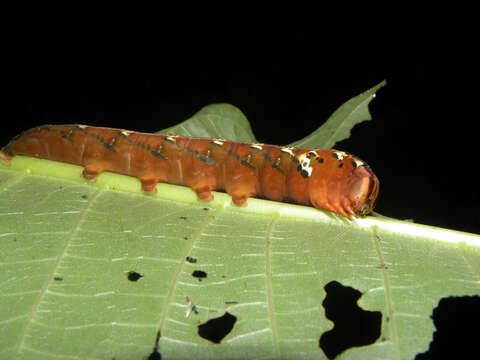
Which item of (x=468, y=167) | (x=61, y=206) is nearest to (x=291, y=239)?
(x=61, y=206)

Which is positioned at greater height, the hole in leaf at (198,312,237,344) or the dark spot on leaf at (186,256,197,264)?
the dark spot on leaf at (186,256,197,264)

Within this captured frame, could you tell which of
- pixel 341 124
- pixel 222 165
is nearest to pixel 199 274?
pixel 222 165

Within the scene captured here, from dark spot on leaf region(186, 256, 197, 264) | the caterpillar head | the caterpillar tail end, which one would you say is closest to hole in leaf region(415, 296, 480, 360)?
the caterpillar head

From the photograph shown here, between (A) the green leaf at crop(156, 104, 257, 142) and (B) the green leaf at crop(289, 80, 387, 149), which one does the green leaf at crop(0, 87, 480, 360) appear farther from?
(B) the green leaf at crop(289, 80, 387, 149)

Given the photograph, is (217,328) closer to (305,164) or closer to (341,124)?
(305,164)

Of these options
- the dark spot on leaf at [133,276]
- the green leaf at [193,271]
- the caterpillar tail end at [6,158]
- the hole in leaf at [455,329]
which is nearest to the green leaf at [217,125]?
the green leaf at [193,271]
